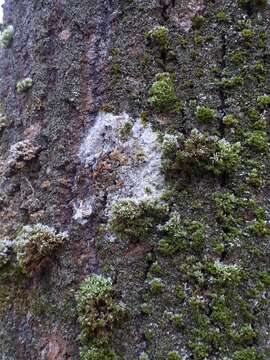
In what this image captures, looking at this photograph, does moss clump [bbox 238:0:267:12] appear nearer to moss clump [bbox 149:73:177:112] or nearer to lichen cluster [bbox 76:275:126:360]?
moss clump [bbox 149:73:177:112]

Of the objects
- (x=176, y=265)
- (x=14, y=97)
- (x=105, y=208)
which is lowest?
(x=176, y=265)

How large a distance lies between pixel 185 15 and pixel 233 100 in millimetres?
488

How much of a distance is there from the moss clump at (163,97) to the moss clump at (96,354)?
0.96 meters

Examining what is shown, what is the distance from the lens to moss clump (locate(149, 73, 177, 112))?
1953 millimetres

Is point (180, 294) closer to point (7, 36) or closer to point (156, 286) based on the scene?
point (156, 286)

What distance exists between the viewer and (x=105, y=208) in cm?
186

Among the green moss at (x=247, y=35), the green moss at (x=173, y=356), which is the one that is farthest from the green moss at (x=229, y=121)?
the green moss at (x=173, y=356)

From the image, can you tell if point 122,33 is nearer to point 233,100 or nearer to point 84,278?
point 233,100

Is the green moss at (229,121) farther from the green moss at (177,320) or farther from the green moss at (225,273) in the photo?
the green moss at (177,320)

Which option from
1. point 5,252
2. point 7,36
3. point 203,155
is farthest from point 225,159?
point 7,36

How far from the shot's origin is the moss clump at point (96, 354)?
1.62 m

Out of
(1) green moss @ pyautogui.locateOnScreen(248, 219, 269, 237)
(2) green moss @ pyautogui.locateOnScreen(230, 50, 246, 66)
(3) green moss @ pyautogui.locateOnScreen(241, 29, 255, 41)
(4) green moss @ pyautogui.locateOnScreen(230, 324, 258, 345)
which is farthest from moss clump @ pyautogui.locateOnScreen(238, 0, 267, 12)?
(4) green moss @ pyautogui.locateOnScreen(230, 324, 258, 345)

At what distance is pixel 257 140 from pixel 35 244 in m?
0.96

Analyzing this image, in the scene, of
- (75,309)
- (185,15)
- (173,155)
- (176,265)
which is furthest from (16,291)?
(185,15)
